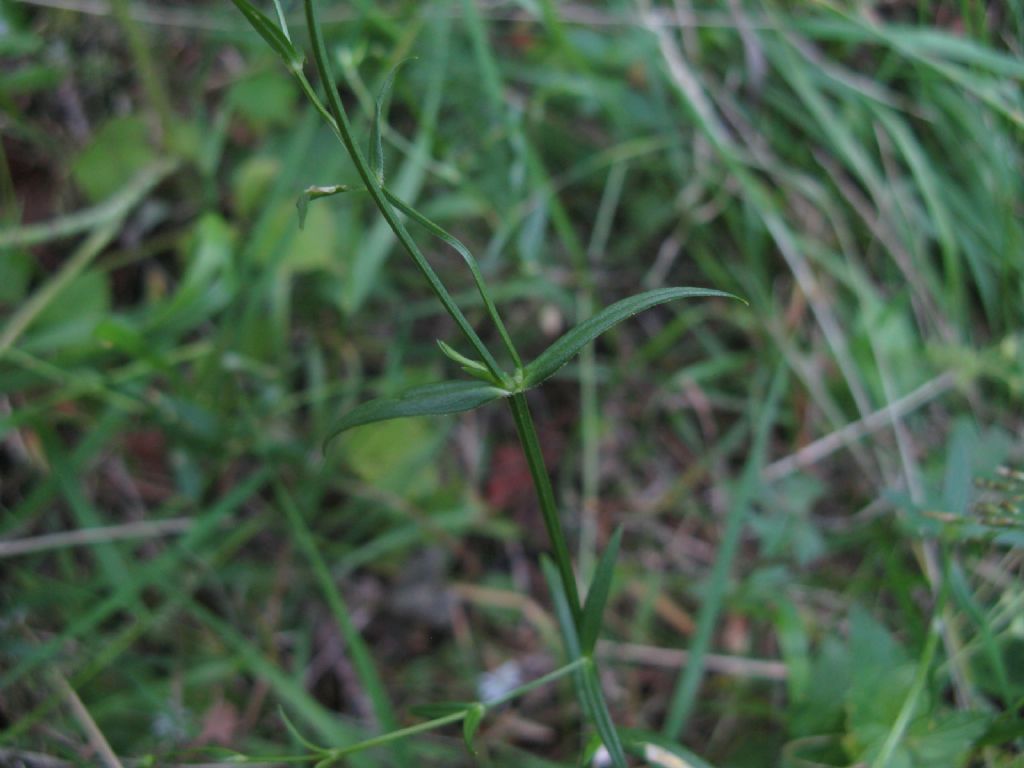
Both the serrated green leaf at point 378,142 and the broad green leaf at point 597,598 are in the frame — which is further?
the broad green leaf at point 597,598

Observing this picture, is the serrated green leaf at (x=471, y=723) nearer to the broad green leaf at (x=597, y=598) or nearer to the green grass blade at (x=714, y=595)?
the broad green leaf at (x=597, y=598)

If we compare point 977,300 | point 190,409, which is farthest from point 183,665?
point 977,300

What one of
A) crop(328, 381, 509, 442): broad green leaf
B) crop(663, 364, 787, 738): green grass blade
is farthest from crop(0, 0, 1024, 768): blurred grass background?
crop(328, 381, 509, 442): broad green leaf

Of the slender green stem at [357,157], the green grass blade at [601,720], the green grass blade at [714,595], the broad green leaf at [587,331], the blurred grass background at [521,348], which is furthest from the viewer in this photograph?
the blurred grass background at [521,348]

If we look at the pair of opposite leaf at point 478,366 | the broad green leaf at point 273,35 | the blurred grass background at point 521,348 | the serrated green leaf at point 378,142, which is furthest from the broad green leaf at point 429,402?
the blurred grass background at point 521,348

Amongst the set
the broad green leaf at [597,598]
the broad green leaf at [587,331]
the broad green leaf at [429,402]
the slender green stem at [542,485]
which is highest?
the broad green leaf at [587,331]

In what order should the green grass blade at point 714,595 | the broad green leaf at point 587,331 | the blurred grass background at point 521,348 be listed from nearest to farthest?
the broad green leaf at point 587,331
the green grass blade at point 714,595
the blurred grass background at point 521,348

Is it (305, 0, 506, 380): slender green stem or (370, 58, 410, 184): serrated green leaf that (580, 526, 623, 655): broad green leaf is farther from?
(370, 58, 410, 184): serrated green leaf

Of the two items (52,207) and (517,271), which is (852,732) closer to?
(517,271)
